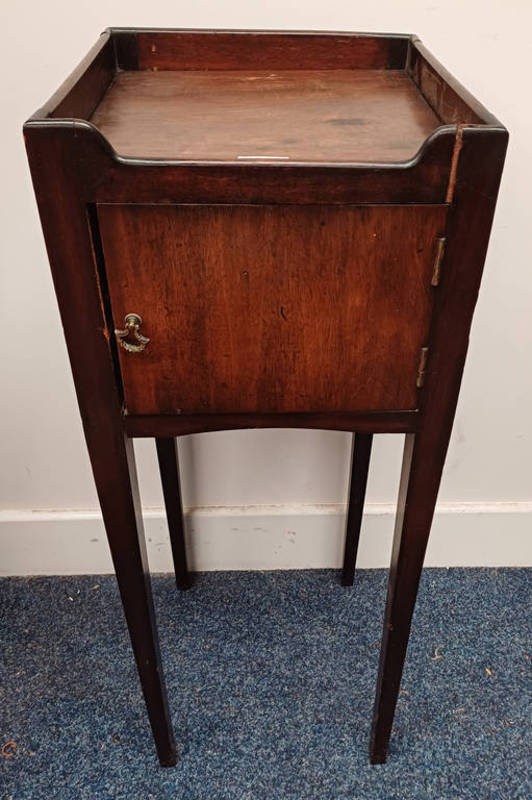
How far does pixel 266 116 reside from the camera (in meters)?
0.69

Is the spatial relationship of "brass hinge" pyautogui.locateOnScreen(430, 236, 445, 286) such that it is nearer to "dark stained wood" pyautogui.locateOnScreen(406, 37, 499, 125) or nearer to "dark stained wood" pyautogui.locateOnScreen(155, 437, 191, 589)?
"dark stained wood" pyautogui.locateOnScreen(406, 37, 499, 125)

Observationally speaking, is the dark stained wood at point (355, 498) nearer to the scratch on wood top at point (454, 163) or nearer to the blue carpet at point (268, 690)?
the blue carpet at point (268, 690)

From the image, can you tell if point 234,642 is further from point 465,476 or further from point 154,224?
point 154,224

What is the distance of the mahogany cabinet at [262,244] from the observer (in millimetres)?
562

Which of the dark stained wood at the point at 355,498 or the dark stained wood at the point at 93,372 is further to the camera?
the dark stained wood at the point at 355,498

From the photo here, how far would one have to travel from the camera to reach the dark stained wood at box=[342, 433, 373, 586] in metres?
1.12

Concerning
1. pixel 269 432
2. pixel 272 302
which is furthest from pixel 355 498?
pixel 272 302

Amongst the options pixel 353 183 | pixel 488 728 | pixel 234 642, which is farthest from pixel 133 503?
pixel 488 728

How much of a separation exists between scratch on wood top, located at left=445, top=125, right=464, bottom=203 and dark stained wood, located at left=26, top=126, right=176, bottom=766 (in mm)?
294

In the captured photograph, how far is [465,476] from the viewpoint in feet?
4.10

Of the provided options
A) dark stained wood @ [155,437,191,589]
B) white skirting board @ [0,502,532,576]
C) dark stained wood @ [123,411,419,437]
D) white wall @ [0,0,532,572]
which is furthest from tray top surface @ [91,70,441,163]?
white skirting board @ [0,502,532,576]

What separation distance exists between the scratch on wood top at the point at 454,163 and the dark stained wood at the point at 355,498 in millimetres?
559

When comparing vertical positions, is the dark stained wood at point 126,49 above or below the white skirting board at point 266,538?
above

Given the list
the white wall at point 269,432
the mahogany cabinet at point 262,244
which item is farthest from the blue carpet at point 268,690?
the mahogany cabinet at point 262,244
